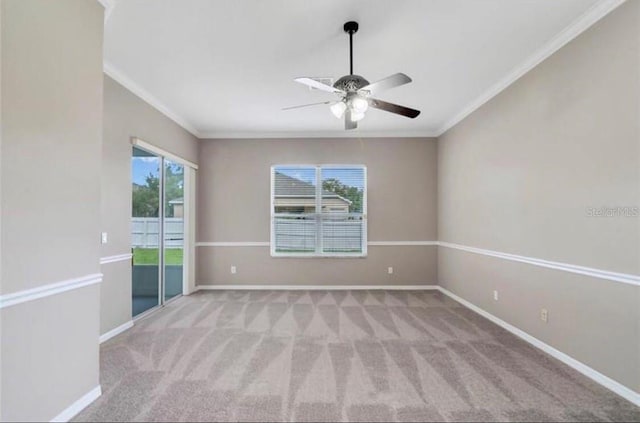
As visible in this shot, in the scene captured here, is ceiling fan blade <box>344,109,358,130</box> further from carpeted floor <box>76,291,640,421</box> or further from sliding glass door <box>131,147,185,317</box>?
sliding glass door <box>131,147,185,317</box>

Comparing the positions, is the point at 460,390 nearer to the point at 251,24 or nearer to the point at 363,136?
the point at 251,24

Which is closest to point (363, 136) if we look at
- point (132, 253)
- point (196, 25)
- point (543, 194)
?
point (543, 194)

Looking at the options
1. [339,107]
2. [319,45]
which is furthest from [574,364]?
[319,45]

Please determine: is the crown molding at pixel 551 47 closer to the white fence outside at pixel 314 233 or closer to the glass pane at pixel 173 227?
the white fence outside at pixel 314 233

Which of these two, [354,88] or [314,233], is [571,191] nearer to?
[354,88]

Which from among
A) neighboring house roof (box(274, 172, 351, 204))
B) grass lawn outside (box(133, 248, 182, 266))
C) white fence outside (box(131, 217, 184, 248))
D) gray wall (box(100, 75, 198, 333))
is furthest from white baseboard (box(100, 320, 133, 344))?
neighboring house roof (box(274, 172, 351, 204))

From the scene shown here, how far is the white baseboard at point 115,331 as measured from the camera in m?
3.01

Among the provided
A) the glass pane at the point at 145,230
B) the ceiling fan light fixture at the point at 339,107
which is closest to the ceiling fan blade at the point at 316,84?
the ceiling fan light fixture at the point at 339,107

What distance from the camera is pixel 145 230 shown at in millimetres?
3857

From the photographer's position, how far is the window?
212 inches

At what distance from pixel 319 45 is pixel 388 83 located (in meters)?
0.82

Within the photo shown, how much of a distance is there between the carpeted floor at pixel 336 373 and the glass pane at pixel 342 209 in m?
1.67

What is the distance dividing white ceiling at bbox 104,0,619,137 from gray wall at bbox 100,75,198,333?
225 mm

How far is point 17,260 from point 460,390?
2.96m
